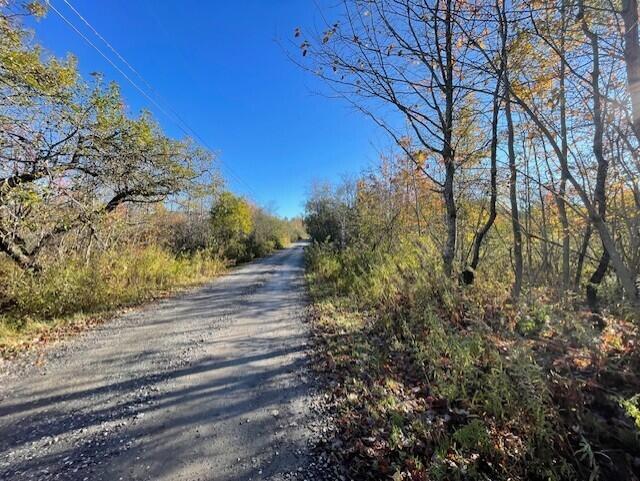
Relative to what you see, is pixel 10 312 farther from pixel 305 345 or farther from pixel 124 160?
pixel 305 345

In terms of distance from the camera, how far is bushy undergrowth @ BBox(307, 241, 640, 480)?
6.87 ft

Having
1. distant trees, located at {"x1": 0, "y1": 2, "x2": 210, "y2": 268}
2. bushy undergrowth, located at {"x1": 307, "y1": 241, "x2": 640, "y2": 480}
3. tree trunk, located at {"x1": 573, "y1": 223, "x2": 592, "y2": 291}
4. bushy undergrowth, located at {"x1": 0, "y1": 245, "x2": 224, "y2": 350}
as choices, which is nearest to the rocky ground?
bushy undergrowth, located at {"x1": 307, "y1": 241, "x2": 640, "y2": 480}

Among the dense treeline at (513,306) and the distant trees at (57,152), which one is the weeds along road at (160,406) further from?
the distant trees at (57,152)

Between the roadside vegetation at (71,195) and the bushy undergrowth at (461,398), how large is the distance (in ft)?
15.6

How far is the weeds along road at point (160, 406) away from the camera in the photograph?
2166 mm

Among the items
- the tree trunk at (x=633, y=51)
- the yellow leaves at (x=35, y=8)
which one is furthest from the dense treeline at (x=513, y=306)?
the yellow leaves at (x=35, y=8)

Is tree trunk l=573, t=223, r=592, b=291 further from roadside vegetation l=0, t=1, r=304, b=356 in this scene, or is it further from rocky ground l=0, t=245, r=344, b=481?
roadside vegetation l=0, t=1, r=304, b=356

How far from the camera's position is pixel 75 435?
2.46 meters

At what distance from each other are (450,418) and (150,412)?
275cm

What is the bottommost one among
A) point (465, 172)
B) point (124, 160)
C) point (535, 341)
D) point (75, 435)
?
point (75, 435)

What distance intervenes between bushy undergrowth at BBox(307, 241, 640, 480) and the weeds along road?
1.97 ft

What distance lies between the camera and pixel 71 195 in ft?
17.8

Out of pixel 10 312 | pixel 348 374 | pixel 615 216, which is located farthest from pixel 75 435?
pixel 615 216

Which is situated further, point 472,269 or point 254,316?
point 254,316
